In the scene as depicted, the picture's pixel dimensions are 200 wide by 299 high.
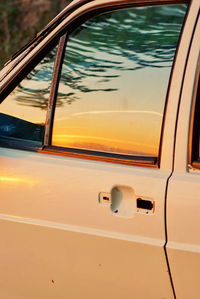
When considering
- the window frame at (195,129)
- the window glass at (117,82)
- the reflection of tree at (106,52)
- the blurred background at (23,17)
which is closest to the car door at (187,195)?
the window frame at (195,129)

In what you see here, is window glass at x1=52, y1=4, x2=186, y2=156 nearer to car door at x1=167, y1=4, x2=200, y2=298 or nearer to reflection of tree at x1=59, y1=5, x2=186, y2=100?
reflection of tree at x1=59, y1=5, x2=186, y2=100

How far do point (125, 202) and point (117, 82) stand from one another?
0.53 meters

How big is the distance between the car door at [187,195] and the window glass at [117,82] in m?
0.14

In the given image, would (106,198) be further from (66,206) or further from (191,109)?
(191,109)

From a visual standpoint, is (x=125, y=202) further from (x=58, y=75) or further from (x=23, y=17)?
(x=23, y=17)

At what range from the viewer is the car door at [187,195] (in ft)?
8.06

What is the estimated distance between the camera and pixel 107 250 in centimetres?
264

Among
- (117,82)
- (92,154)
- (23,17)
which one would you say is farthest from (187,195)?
(23,17)

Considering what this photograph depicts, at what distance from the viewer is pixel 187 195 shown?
246 cm

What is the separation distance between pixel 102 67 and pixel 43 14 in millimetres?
10770

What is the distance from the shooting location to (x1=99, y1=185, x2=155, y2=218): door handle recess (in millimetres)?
2553

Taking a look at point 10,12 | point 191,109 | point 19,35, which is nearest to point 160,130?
point 191,109

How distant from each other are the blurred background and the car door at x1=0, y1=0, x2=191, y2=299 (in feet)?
29.7

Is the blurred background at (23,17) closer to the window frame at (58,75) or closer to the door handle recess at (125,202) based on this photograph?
the window frame at (58,75)
